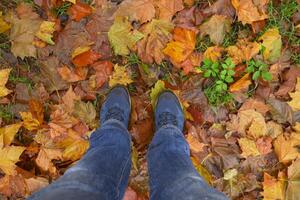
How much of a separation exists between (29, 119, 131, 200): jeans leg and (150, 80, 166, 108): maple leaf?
268 millimetres

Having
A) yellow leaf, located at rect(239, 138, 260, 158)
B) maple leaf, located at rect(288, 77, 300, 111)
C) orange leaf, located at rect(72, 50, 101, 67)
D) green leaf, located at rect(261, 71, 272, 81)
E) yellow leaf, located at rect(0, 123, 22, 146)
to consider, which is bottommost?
yellow leaf, located at rect(239, 138, 260, 158)

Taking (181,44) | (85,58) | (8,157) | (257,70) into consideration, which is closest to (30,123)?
(8,157)

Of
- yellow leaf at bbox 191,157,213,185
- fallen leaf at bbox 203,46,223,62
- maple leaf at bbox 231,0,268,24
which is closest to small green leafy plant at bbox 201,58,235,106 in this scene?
fallen leaf at bbox 203,46,223,62

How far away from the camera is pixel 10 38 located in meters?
2.02

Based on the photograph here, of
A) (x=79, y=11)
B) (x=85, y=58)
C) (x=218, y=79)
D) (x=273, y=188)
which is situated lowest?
(x=273, y=188)

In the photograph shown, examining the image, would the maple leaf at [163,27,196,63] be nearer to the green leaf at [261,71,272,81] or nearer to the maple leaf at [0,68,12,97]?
the green leaf at [261,71,272,81]

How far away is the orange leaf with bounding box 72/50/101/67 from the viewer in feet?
6.68

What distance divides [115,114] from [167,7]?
0.64 meters

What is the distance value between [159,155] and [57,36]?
2.90 feet

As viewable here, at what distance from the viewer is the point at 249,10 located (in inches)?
76.3

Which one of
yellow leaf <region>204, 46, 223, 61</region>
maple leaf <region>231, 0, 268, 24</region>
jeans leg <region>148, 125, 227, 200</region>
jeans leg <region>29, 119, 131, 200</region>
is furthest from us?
yellow leaf <region>204, 46, 223, 61</region>

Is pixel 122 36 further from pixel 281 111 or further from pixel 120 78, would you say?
pixel 281 111

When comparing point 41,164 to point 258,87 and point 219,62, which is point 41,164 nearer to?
point 219,62

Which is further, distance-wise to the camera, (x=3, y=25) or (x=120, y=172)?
(x=3, y=25)
